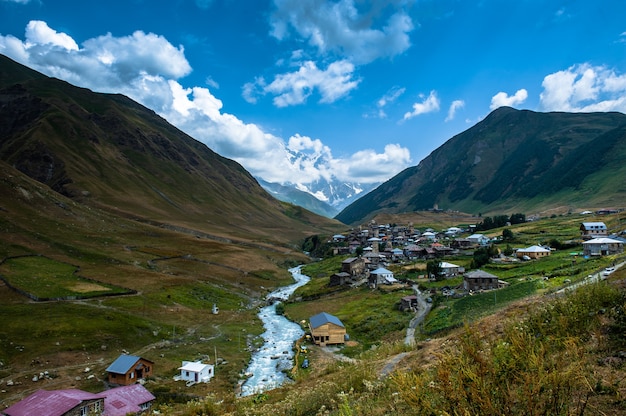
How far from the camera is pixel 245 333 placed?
60.7 m

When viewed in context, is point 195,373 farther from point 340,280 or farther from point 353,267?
point 353,267

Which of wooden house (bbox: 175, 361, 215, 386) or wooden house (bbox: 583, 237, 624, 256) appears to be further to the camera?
wooden house (bbox: 583, 237, 624, 256)

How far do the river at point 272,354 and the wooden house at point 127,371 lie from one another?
1202cm

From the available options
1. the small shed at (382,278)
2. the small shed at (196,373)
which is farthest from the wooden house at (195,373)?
the small shed at (382,278)

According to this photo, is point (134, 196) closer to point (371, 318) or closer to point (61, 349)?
point (61, 349)

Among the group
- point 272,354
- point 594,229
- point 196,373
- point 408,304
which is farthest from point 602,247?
point 196,373

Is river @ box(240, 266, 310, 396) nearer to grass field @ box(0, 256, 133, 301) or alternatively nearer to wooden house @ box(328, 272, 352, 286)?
wooden house @ box(328, 272, 352, 286)

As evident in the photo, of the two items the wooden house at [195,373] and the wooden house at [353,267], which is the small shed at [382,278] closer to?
the wooden house at [353,267]

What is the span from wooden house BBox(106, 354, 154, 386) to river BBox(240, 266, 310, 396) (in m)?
12.0

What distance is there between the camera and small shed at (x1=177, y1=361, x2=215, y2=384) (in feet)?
132

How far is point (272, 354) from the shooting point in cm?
5031

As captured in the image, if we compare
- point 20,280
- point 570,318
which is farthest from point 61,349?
point 570,318

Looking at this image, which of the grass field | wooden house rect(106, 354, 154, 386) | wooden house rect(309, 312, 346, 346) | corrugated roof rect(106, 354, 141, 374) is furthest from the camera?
the grass field

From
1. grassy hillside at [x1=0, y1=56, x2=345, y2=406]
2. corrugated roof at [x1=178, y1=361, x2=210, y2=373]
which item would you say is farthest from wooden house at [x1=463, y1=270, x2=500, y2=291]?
corrugated roof at [x1=178, y1=361, x2=210, y2=373]
